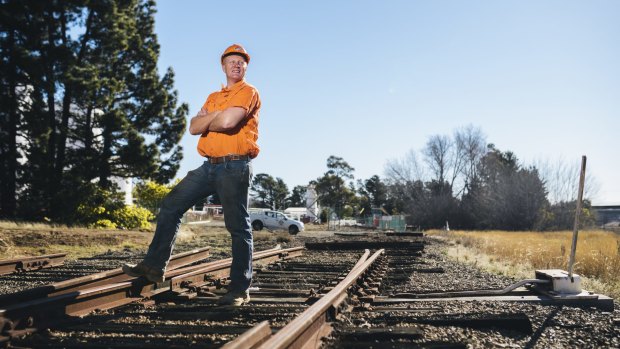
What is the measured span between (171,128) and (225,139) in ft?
72.5

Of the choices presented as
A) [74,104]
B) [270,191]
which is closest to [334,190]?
[270,191]

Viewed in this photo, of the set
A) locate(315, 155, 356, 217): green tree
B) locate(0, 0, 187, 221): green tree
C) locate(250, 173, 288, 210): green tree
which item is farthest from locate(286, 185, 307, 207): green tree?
locate(0, 0, 187, 221): green tree

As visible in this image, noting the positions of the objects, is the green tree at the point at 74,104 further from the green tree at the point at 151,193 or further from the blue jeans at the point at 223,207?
the blue jeans at the point at 223,207

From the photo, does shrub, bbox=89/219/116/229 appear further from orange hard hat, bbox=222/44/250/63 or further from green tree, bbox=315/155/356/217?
green tree, bbox=315/155/356/217

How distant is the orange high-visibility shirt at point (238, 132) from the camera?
147 inches

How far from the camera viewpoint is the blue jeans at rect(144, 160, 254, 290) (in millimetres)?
3705

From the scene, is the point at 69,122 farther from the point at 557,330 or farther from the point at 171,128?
the point at 557,330

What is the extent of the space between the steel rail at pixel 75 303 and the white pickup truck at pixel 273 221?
25.8 m

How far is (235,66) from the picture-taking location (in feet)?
12.7

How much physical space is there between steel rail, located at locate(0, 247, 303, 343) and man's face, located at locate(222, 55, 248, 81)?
183 cm

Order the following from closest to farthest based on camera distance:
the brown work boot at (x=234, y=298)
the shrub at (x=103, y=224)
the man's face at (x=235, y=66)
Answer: the brown work boot at (x=234, y=298)
the man's face at (x=235, y=66)
the shrub at (x=103, y=224)

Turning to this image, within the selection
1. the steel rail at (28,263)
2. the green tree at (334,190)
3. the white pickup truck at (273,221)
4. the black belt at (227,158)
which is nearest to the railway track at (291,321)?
the black belt at (227,158)

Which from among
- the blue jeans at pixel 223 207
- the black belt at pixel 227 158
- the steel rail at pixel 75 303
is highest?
the black belt at pixel 227 158

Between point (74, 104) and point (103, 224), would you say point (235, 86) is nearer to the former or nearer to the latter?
point (103, 224)
